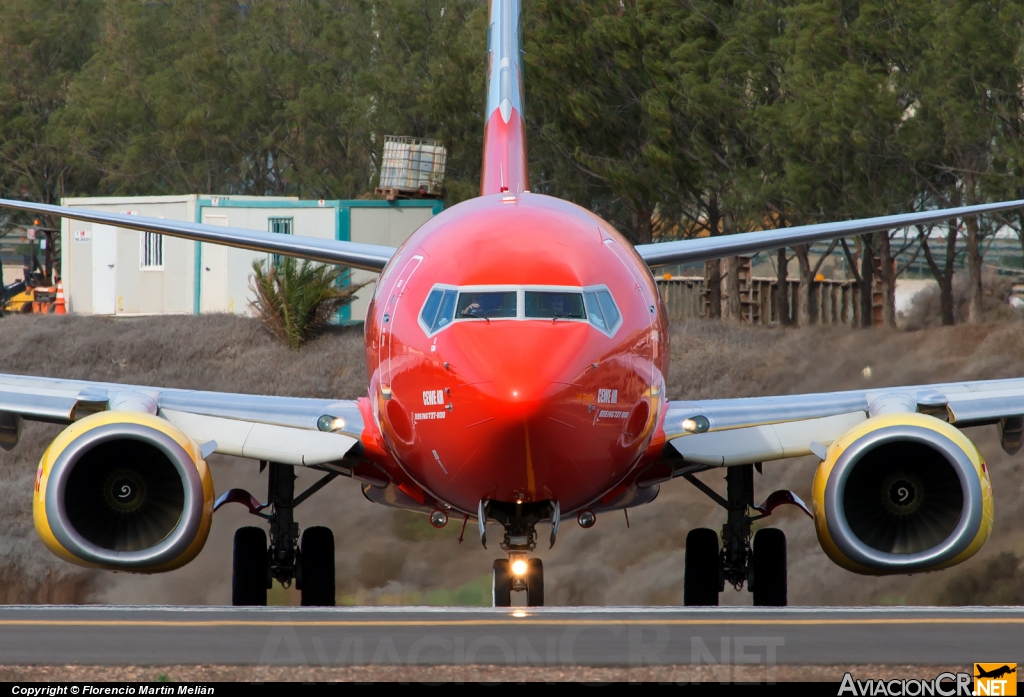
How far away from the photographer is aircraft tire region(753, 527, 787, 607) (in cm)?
1487

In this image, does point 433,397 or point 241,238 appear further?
point 241,238

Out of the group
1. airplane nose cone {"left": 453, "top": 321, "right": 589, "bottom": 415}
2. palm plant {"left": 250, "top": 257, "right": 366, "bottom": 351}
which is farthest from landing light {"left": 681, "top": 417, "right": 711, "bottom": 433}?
palm plant {"left": 250, "top": 257, "right": 366, "bottom": 351}

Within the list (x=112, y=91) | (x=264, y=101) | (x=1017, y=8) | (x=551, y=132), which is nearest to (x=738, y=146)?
(x=551, y=132)

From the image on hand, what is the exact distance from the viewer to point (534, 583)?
12.5 m

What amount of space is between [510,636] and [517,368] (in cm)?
297

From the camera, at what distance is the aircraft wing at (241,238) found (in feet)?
46.2

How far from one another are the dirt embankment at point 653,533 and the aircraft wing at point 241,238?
35.9 ft

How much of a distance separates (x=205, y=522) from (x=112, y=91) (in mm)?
72588

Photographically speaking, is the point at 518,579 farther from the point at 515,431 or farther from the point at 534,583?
the point at 515,431

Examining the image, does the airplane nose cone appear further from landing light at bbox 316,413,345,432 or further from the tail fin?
the tail fin

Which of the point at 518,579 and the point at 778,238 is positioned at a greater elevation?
the point at 778,238

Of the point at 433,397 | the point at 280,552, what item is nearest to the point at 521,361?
the point at 433,397

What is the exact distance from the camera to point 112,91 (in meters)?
80.9

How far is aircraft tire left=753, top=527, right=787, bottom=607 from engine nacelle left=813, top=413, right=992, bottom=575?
237cm
